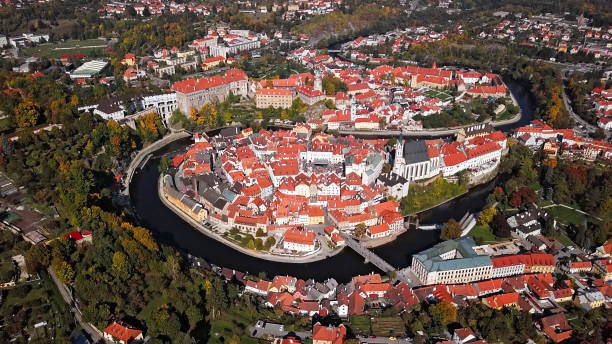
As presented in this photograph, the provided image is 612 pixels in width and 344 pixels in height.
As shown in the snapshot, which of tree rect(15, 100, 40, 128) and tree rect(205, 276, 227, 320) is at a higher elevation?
tree rect(15, 100, 40, 128)

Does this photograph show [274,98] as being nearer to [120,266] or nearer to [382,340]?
[120,266]

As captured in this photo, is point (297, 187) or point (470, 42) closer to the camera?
point (297, 187)

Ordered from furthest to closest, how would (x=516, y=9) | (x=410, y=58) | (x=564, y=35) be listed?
(x=516, y=9), (x=564, y=35), (x=410, y=58)

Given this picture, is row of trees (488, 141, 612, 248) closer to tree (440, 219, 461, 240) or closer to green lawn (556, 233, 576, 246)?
green lawn (556, 233, 576, 246)

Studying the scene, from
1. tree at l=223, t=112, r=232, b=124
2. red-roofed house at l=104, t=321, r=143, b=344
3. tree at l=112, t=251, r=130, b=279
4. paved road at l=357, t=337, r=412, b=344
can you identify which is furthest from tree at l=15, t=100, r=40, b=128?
paved road at l=357, t=337, r=412, b=344

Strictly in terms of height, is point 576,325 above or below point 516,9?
below

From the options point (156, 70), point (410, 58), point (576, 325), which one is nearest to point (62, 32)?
point (156, 70)

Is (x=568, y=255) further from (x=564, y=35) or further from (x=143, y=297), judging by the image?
(x=564, y=35)
